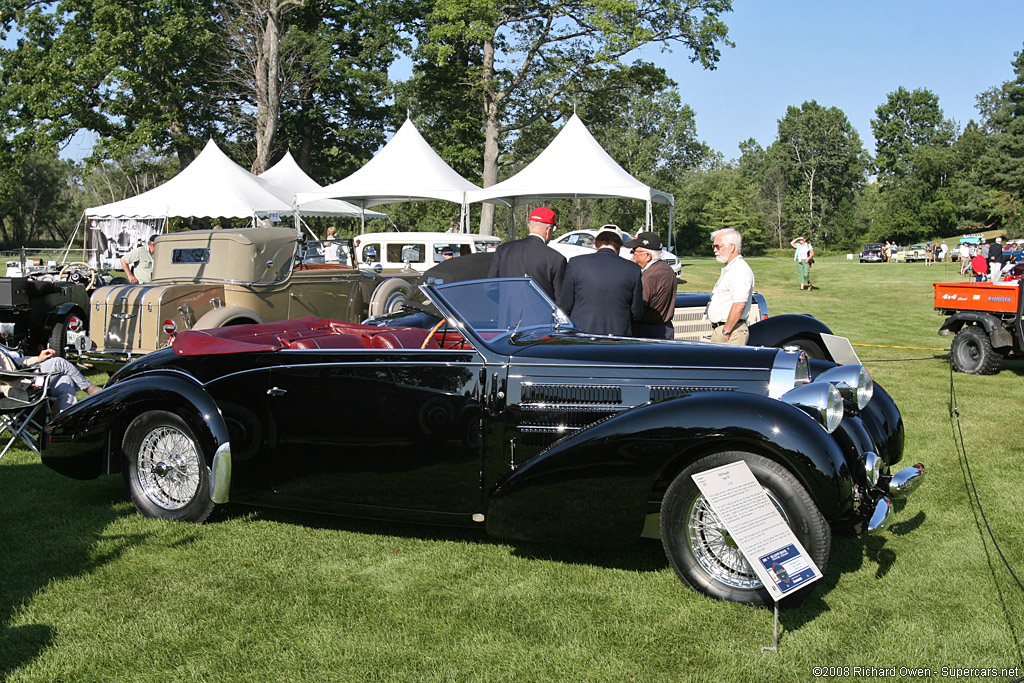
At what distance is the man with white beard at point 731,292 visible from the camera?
258 inches

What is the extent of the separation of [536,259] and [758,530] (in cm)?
399

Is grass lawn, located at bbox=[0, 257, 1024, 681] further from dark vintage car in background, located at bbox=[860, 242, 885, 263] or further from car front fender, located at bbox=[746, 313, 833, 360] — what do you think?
dark vintage car in background, located at bbox=[860, 242, 885, 263]

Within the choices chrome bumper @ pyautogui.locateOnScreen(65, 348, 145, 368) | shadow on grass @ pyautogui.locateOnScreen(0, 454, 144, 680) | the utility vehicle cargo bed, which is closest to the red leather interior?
shadow on grass @ pyautogui.locateOnScreen(0, 454, 144, 680)

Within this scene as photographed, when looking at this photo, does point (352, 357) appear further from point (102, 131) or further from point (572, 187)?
point (102, 131)

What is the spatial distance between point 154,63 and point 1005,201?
5153 cm

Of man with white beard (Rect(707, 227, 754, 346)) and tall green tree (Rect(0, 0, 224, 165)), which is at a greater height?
tall green tree (Rect(0, 0, 224, 165))

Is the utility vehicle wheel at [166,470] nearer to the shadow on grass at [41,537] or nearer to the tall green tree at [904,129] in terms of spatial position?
the shadow on grass at [41,537]

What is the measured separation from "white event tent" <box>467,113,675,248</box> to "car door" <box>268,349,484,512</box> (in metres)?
15.5

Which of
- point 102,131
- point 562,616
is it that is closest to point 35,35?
point 102,131

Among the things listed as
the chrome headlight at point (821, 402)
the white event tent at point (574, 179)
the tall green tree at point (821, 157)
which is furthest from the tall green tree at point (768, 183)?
the chrome headlight at point (821, 402)

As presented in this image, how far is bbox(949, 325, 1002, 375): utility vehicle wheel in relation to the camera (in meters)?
10.2

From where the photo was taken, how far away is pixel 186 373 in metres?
4.64

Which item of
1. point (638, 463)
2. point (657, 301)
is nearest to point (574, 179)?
point (657, 301)

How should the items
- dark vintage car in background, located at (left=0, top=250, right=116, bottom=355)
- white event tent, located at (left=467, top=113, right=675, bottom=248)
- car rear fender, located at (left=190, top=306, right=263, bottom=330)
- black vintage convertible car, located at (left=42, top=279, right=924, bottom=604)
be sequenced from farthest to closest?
white event tent, located at (left=467, top=113, right=675, bottom=248) → dark vintage car in background, located at (left=0, top=250, right=116, bottom=355) → car rear fender, located at (left=190, top=306, right=263, bottom=330) → black vintage convertible car, located at (left=42, top=279, right=924, bottom=604)
